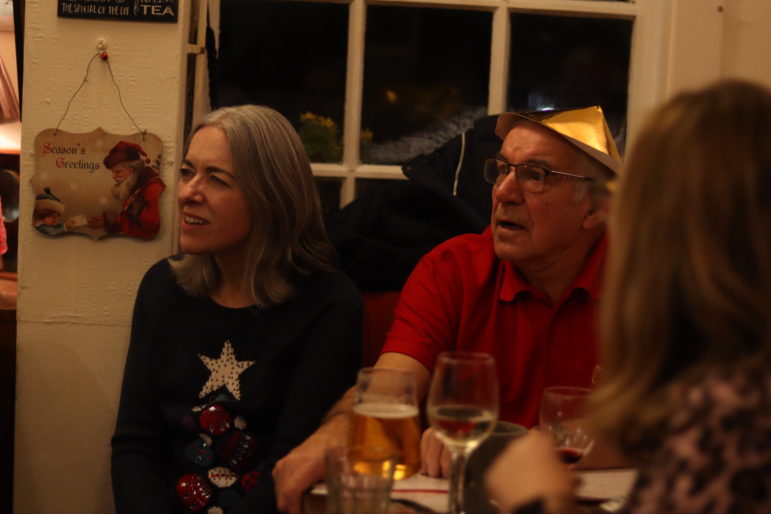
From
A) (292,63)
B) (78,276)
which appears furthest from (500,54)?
(78,276)

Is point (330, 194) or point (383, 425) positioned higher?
point (330, 194)

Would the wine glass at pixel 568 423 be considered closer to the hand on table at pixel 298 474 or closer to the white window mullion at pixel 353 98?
the hand on table at pixel 298 474

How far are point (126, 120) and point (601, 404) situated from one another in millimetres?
1592

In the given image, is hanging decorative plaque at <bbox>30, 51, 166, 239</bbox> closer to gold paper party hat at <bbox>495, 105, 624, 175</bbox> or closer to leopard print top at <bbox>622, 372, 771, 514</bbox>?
gold paper party hat at <bbox>495, 105, 624, 175</bbox>

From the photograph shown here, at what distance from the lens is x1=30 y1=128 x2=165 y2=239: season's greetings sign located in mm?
2090

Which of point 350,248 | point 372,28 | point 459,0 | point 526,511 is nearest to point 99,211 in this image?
point 350,248

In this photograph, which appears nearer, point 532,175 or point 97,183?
point 532,175

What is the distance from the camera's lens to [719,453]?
72 cm

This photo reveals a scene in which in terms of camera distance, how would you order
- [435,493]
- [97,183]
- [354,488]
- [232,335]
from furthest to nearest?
[97,183]
[232,335]
[435,493]
[354,488]

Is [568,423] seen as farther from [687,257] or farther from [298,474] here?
[687,257]

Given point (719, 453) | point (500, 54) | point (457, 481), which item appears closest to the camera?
point (719, 453)

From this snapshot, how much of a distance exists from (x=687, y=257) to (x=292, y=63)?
1.90 m

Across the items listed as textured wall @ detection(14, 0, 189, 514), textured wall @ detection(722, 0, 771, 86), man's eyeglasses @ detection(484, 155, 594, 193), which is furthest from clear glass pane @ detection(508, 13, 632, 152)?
textured wall @ detection(14, 0, 189, 514)

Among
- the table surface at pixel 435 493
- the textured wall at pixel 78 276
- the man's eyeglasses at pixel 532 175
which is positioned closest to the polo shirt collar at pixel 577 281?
the man's eyeglasses at pixel 532 175
